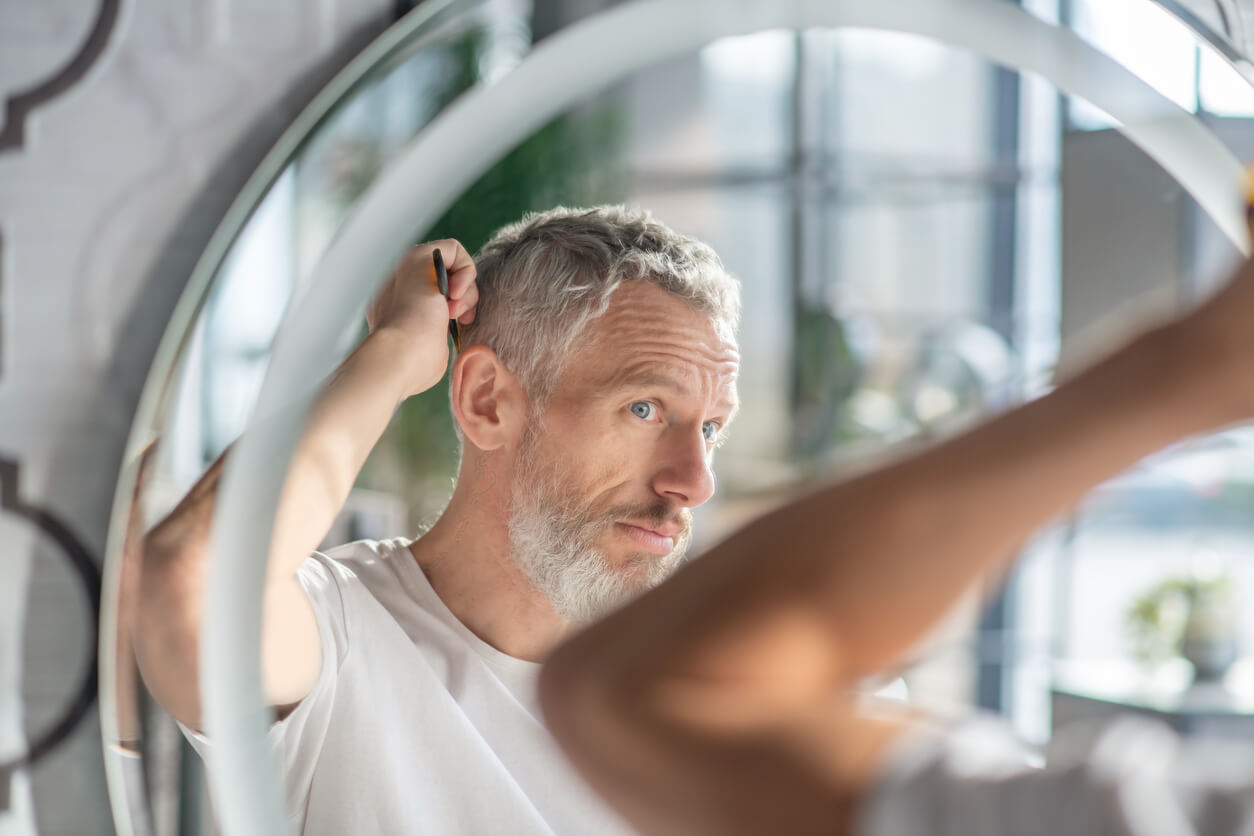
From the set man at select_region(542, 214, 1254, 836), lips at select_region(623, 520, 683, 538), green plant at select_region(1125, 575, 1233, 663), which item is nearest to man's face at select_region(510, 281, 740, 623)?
lips at select_region(623, 520, 683, 538)

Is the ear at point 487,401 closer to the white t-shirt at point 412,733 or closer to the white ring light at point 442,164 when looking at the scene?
the white t-shirt at point 412,733

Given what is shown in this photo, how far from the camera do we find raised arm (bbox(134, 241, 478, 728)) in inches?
19.0

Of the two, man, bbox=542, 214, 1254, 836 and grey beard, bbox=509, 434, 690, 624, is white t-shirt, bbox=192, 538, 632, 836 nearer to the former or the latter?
grey beard, bbox=509, 434, 690, 624

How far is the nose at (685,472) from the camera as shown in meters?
0.73

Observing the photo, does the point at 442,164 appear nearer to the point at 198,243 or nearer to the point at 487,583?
the point at 198,243

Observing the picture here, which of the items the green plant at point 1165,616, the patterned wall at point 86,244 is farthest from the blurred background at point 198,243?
the green plant at point 1165,616

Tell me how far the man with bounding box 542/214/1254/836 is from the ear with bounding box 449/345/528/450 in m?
0.58

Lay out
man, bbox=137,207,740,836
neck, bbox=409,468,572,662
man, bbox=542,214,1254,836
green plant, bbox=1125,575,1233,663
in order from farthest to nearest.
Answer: green plant, bbox=1125,575,1233,663 < neck, bbox=409,468,572,662 < man, bbox=137,207,740,836 < man, bbox=542,214,1254,836

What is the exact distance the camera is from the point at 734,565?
0.15 meters

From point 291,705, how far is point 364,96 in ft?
1.02

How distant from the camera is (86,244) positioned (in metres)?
0.53

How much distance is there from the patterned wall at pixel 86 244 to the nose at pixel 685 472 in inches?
13.2

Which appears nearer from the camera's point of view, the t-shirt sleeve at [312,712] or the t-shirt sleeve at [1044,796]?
the t-shirt sleeve at [1044,796]

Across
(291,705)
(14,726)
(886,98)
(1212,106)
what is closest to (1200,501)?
(1212,106)
